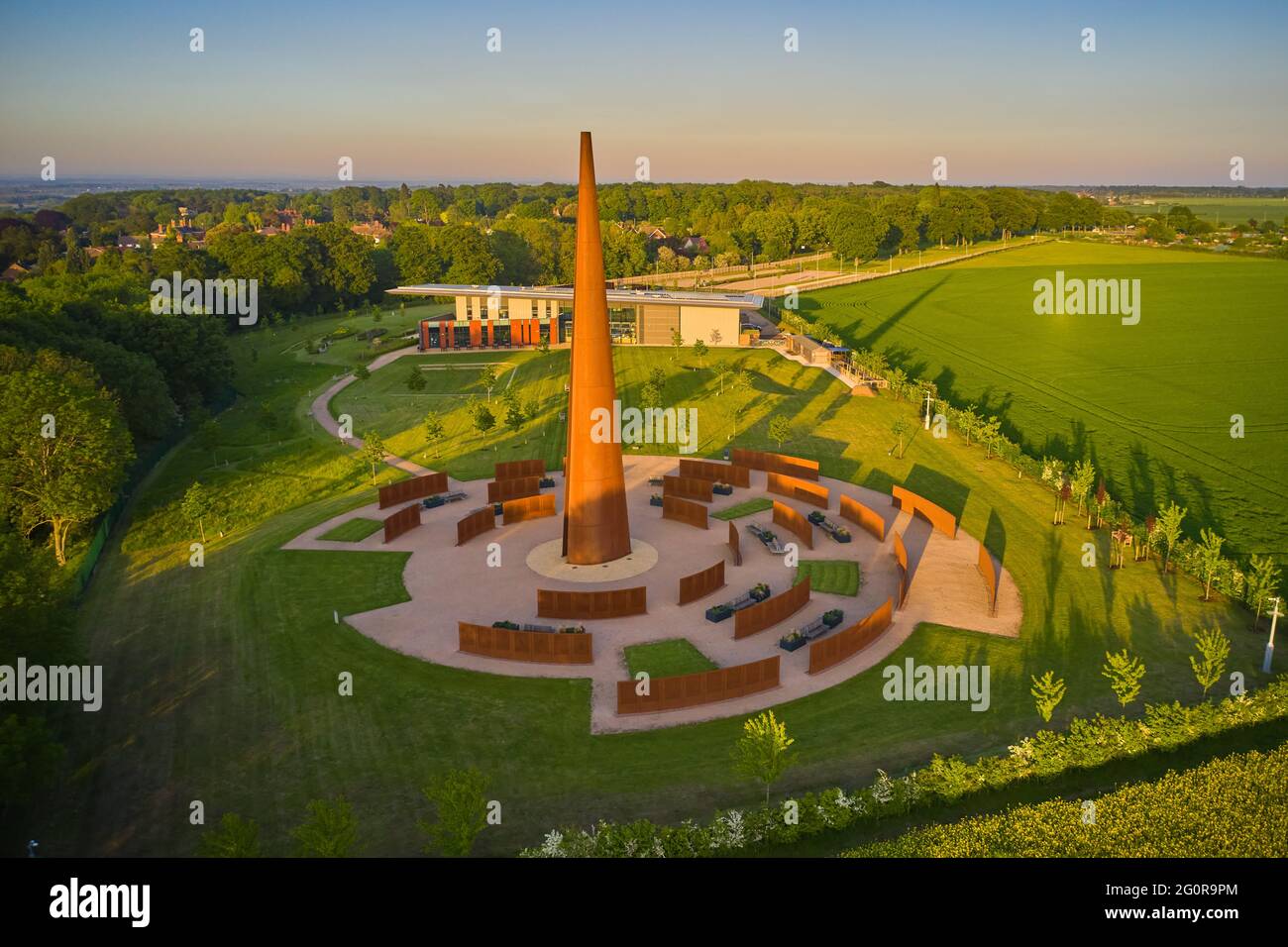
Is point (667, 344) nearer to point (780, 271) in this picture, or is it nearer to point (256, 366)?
point (256, 366)

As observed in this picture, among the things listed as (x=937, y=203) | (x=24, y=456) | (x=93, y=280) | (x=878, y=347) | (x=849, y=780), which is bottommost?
(x=849, y=780)

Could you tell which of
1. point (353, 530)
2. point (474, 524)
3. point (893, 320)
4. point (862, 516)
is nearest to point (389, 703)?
point (474, 524)

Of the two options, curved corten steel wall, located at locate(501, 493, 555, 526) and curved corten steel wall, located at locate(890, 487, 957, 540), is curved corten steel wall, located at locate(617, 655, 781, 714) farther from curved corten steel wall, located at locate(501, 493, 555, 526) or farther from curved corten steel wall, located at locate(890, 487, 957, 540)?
curved corten steel wall, located at locate(501, 493, 555, 526)

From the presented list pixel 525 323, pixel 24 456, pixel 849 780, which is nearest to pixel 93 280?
pixel 525 323

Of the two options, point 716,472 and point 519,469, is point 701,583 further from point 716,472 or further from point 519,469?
point 519,469

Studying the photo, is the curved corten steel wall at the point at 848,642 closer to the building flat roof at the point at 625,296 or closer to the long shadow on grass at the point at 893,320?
the building flat roof at the point at 625,296

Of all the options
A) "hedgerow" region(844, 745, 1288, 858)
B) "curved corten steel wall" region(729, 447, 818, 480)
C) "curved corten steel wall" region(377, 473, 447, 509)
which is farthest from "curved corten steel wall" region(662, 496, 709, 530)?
"hedgerow" region(844, 745, 1288, 858)
